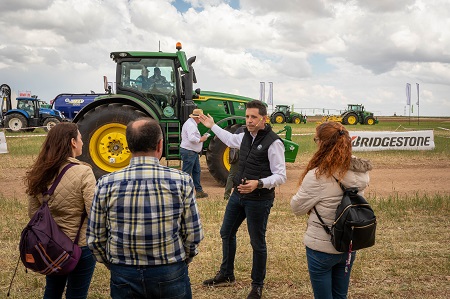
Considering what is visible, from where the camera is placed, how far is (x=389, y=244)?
18.3 ft

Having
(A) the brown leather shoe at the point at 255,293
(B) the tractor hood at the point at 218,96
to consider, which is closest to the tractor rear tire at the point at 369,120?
(B) the tractor hood at the point at 218,96

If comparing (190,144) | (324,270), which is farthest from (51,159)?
(190,144)

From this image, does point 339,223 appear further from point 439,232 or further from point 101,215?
point 439,232

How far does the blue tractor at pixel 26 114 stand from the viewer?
2433 centimetres

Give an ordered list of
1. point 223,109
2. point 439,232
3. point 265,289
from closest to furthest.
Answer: point 265,289 → point 439,232 → point 223,109

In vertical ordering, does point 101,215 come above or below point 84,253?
above

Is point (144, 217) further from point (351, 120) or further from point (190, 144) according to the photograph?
point (351, 120)

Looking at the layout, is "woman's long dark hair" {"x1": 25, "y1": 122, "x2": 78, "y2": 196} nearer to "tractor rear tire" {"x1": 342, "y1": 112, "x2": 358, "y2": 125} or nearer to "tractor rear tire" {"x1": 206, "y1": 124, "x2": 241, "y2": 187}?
"tractor rear tire" {"x1": 206, "y1": 124, "x2": 241, "y2": 187}

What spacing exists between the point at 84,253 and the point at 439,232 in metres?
4.94

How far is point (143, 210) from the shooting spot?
2227mm

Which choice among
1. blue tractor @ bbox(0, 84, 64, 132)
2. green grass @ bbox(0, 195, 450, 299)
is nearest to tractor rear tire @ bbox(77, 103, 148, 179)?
green grass @ bbox(0, 195, 450, 299)

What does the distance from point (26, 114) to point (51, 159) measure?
23946 mm

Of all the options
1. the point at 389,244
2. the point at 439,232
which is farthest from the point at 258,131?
the point at 439,232

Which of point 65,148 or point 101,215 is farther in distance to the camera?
point 65,148
